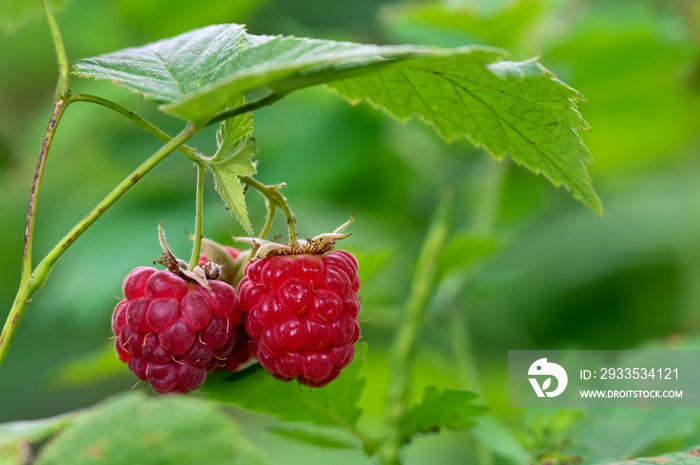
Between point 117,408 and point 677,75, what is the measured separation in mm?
3009

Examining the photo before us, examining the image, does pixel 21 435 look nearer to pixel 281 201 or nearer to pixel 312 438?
pixel 281 201

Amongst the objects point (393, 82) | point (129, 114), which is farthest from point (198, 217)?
point (393, 82)

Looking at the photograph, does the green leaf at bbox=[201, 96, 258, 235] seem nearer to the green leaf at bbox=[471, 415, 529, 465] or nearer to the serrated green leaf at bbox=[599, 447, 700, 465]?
the serrated green leaf at bbox=[599, 447, 700, 465]

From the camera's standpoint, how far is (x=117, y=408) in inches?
23.7

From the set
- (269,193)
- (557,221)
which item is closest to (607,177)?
(557,221)

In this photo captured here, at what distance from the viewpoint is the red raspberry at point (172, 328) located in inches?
36.8

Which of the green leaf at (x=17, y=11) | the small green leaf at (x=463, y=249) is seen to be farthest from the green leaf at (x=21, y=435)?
the small green leaf at (x=463, y=249)

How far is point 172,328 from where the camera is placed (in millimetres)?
938

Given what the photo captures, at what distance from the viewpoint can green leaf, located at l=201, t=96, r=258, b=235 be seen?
36.5 inches

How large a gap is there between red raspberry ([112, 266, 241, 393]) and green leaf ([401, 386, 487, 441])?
0.38 meters

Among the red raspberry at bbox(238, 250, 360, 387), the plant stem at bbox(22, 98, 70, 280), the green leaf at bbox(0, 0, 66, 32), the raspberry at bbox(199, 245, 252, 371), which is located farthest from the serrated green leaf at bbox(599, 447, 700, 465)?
the green leaf at bbox(0, 0, 66, 32)

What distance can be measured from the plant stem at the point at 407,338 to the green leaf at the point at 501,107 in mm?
495

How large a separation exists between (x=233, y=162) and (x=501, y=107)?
1.15 ft

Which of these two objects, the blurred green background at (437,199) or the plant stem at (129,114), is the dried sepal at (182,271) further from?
the blurred green background at (437,199)
